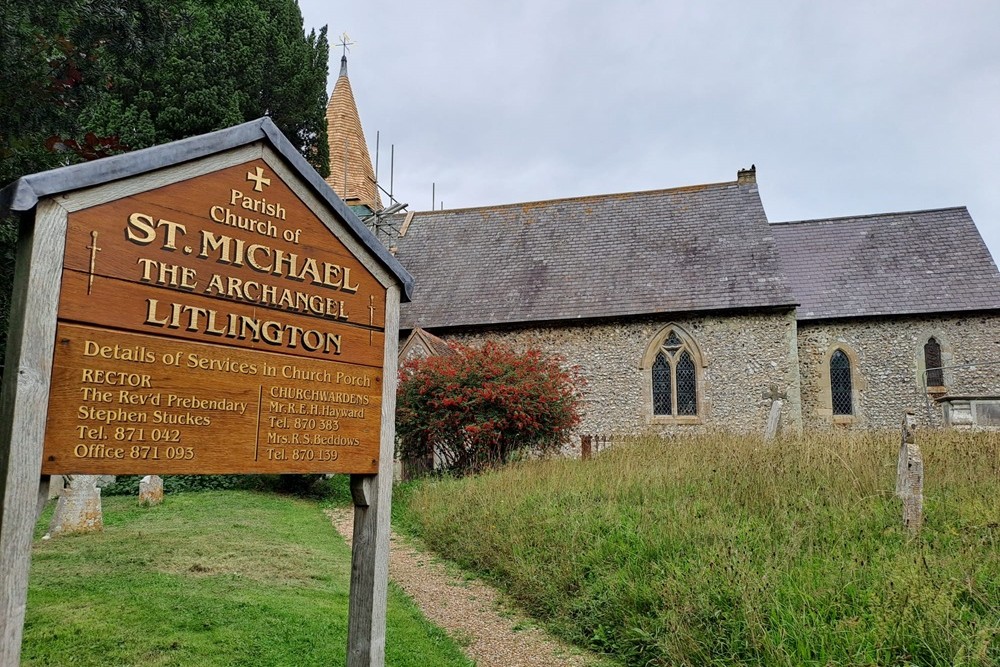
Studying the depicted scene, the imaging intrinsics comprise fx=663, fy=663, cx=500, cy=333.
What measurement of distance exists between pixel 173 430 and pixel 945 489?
7353mm

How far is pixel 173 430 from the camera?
292 cm

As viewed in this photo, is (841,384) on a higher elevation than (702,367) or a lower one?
lower

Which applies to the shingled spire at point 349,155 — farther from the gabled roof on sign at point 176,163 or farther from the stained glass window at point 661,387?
the gabled roof on sign at point 176,163

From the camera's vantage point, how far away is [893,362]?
18.6 meters

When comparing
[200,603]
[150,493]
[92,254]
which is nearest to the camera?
[92,254]

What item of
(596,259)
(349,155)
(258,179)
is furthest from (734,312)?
(349,155)

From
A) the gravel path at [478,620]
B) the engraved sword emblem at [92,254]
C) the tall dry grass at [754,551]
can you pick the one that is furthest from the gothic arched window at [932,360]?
the engraved sword emblem at [92,254]

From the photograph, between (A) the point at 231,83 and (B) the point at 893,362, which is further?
(B) the point at 893,362

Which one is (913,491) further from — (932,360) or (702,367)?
(932,360)

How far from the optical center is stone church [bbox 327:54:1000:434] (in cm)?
1781

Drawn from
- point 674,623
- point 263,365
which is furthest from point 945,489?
point 263,365

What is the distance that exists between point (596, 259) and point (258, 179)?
1794 cm

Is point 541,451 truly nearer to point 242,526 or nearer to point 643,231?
point 242,526

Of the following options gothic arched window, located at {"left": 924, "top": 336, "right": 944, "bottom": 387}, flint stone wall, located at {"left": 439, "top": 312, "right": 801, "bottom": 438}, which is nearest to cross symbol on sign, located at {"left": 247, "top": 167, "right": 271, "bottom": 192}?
flint stone wall, located at {"left": 439, "top": 312, "right": 801, "bottom": 438}
